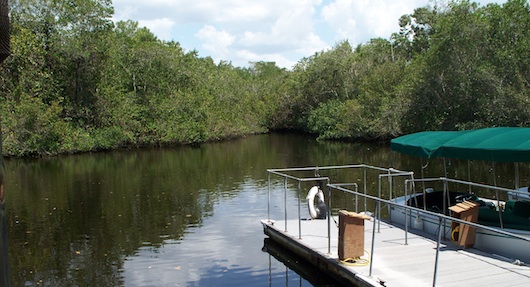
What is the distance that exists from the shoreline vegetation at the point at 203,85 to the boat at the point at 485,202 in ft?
65.1

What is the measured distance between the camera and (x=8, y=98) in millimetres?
40781

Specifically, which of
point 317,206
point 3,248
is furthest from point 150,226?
point 3,248

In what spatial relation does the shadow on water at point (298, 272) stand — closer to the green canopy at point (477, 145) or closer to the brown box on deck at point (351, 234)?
the brown box on deck at point (351, 234)

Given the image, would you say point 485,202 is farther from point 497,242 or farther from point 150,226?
point 150,226

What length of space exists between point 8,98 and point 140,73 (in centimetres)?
1383

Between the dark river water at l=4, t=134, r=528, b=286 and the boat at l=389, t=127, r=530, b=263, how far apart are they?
3.01m

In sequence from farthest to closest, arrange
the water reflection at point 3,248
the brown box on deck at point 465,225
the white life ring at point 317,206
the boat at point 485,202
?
the white life ring at point 317,206, the brown box on deck at point 465,225, the boat at point 485,202, the water reflection at point 3,248

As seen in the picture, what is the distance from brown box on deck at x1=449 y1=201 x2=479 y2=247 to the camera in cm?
971

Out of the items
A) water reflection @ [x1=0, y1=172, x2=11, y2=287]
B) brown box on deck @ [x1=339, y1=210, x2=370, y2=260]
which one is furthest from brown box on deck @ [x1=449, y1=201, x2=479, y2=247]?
water reflection @ [x1=0, y1=172, x2=11, y2=287]

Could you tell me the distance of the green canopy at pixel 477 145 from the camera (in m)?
9.79

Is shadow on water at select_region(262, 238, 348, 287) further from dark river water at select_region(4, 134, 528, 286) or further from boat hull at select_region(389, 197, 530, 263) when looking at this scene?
boat hull at select_region(389, 197, 530, 263)

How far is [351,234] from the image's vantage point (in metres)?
9.34

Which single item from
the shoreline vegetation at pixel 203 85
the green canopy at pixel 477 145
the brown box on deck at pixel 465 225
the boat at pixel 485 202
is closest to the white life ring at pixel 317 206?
the boat at pixel 485 202

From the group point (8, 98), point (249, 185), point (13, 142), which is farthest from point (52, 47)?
point (249, 185)
